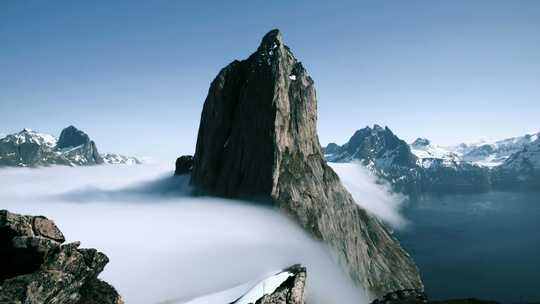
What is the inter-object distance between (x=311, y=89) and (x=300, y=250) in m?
74.4

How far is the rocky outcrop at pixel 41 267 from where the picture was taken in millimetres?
39281

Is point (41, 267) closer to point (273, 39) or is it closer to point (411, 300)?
point (411, 300)

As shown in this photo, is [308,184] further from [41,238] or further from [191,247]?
[41,238]

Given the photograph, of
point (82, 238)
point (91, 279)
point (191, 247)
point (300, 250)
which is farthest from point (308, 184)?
point (91, 279)

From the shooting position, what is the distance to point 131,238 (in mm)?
96688

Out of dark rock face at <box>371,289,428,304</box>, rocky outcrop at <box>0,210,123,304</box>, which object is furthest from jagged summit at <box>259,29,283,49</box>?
rocky outcrop at <box>0,210,123,304</box>

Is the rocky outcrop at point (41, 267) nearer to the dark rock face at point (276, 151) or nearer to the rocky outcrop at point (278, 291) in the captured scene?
the rocky outcrop at point (278, 291)

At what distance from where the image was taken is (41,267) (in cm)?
4169

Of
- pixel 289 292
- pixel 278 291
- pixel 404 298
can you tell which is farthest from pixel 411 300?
pixel 278 291

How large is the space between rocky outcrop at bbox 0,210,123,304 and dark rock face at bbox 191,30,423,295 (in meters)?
91.6

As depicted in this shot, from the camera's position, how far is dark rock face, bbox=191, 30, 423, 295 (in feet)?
456

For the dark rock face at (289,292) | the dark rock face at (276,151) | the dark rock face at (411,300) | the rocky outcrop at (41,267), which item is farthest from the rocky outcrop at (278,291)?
the dark rock face at (276,151)

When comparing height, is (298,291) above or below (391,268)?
above

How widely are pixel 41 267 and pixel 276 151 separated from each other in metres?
98.4
